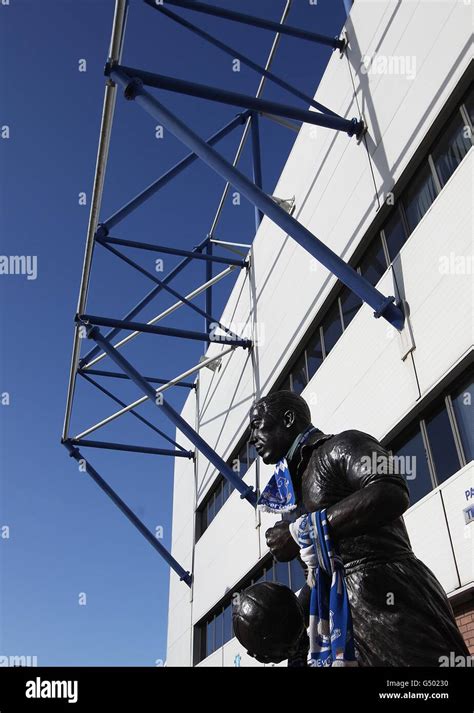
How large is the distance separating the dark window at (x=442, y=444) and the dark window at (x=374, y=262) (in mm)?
2273

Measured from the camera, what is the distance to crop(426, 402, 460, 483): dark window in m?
6.22

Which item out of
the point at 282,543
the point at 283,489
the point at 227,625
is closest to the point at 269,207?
the point at 283,489

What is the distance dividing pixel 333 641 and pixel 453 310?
14.9ft

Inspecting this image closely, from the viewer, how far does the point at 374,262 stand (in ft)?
27.8

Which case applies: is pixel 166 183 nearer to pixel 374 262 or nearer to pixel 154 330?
pixel 154 330

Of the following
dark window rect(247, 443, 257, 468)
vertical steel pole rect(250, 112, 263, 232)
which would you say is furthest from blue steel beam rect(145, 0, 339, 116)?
dark window rect(247, 443, 257, 468)

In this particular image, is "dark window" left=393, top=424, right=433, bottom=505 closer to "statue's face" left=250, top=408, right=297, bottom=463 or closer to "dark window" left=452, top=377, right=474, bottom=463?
"dark window" left=452, top=377, right=474, bottom=463

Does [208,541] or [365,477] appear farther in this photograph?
[208,541]

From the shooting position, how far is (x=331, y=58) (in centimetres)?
1029

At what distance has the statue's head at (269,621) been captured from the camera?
8.05 ft

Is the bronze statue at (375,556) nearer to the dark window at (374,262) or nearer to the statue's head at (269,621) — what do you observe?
the statue's head at (269,621)

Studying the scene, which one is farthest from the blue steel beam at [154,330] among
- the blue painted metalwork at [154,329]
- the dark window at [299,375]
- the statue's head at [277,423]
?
the statue's head at [277,423]
